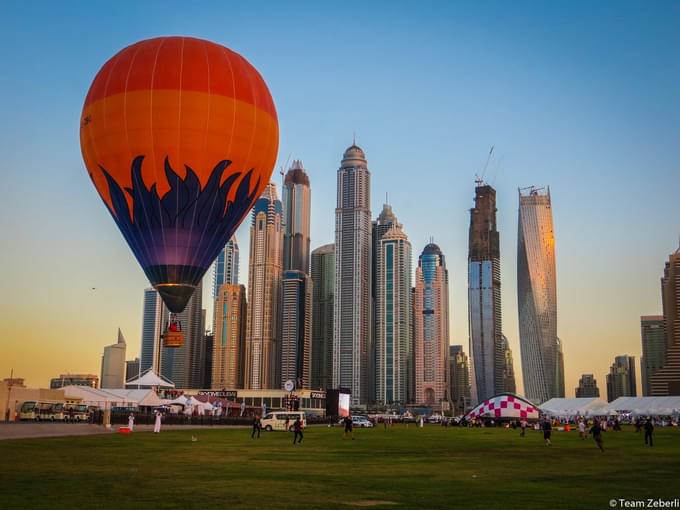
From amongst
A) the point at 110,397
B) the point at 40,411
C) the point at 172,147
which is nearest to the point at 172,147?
the point at 172,147

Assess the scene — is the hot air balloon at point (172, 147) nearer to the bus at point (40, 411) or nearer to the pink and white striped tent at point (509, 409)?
the bus at point (40, 411)

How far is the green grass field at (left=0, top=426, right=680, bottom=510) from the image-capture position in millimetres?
16641

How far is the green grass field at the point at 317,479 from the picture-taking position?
1664 centimetres

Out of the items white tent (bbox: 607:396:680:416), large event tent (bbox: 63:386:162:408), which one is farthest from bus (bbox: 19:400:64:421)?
white tent (bbox: 607:396:680:416)

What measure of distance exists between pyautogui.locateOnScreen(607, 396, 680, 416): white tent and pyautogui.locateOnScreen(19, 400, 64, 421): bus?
73.4 meters

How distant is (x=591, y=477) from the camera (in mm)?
22656

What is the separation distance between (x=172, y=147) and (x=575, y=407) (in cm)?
9371

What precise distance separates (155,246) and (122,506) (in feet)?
82.6

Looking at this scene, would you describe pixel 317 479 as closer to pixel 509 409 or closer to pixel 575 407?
pixel 509 409

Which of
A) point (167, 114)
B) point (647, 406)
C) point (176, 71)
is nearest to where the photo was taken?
point (167, 114)

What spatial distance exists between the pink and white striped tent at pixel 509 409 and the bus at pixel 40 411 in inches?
1865

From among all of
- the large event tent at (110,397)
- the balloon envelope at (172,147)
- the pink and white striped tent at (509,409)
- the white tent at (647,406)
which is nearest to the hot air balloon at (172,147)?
the balloon envelope at (172,147)

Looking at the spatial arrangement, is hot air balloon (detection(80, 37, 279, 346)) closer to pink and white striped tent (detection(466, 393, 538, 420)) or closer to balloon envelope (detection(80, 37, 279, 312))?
balloon envelope (detection(80, 37, 279, 312))

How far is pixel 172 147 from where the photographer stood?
39.2 metres
